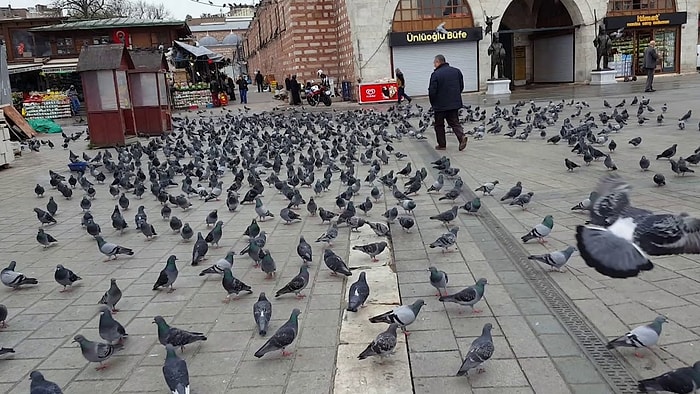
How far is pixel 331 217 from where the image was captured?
770 centimetres

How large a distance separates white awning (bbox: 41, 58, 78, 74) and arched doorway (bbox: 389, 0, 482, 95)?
17.7m

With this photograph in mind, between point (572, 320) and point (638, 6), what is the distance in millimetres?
34925

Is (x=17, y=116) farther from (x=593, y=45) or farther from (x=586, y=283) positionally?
(x=593, y=45)

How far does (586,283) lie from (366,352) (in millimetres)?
2444

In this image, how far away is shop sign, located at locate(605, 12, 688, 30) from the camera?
32.6 m

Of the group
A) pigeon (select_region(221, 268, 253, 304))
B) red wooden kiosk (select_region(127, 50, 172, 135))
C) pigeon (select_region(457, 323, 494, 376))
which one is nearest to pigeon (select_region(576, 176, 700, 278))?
pigeon (select_region(457, 323, 494, 376))

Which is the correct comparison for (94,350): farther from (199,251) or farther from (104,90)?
(104,90)

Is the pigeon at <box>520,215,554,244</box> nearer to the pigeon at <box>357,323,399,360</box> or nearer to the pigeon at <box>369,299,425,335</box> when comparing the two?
the pigeon at <box>369,299,425,335</box>

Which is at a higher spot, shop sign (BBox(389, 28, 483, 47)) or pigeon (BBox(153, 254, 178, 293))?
shop sign (BBox(389, 28, 483, 47))

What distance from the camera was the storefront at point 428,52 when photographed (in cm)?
3044

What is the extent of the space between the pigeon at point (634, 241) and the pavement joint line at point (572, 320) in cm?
95

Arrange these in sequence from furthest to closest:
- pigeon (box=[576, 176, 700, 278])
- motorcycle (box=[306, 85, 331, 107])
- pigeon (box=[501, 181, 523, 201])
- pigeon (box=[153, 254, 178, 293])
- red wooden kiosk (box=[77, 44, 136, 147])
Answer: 1. motorcycle (box=[306, 85, 331, 107])
2. red wooden kiosk (box=[77, 44, 136, 147])
3. pigeon (box=[501, 181, 523, 201])
4. pigeon (box=[153, 254, 178, 293])
5. pigeon (box=[576, 176, 700, 278])

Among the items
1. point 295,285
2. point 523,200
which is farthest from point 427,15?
point 295,285

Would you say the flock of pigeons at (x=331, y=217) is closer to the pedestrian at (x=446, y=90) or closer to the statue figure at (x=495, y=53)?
the pedestrian at (x=446, y=90)
